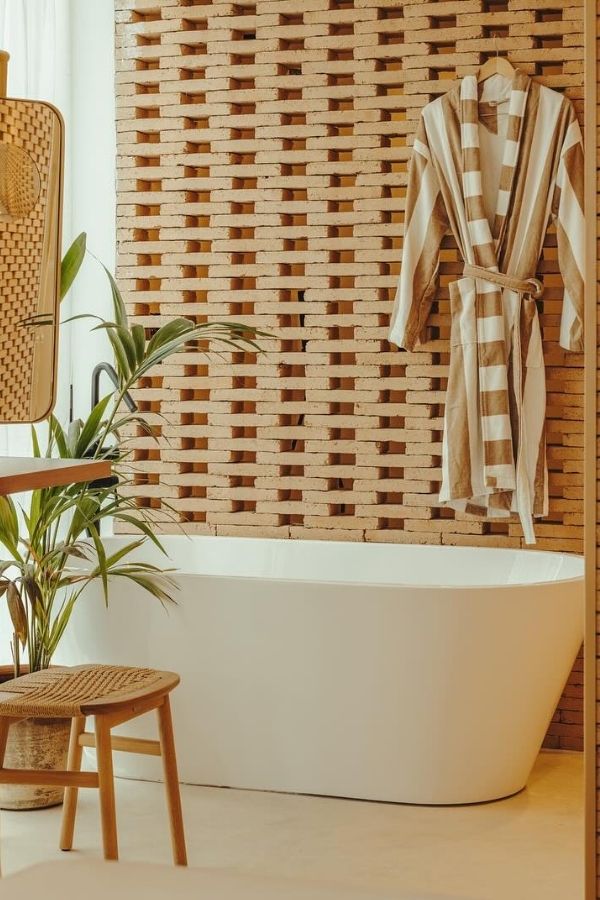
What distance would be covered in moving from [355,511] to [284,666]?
0.94 m

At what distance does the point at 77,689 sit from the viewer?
8.87 ft

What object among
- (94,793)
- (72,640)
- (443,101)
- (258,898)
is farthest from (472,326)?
(258,898)

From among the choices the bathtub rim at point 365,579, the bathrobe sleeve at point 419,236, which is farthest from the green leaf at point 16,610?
the bathrobe sleeve at point 419,236

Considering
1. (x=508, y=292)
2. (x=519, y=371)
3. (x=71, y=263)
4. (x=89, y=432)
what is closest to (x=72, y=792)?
(x=89, y=432)

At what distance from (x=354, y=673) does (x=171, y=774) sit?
2.86ft

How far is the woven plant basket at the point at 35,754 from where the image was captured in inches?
141

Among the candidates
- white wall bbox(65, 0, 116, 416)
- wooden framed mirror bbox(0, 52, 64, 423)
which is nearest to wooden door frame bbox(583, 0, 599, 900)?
wooden framed mirror bbox(0, 52, 64, 423)

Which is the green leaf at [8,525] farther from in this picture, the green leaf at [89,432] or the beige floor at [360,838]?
the beige floor at [360,838]

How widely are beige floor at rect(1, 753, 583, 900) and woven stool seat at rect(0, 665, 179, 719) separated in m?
0.54

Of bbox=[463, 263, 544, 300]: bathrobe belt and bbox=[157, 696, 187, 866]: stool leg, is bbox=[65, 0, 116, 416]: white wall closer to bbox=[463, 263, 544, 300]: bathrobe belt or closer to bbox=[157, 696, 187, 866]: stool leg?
bbox=[463, 263, 544, 300]: bathrobe belt

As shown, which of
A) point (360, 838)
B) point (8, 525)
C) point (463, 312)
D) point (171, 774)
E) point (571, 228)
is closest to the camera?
point (171, 774)

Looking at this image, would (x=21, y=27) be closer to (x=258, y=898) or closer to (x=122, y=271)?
(x=122, y=271)

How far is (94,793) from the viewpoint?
381 cm

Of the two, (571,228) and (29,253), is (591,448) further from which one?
(571,228)
